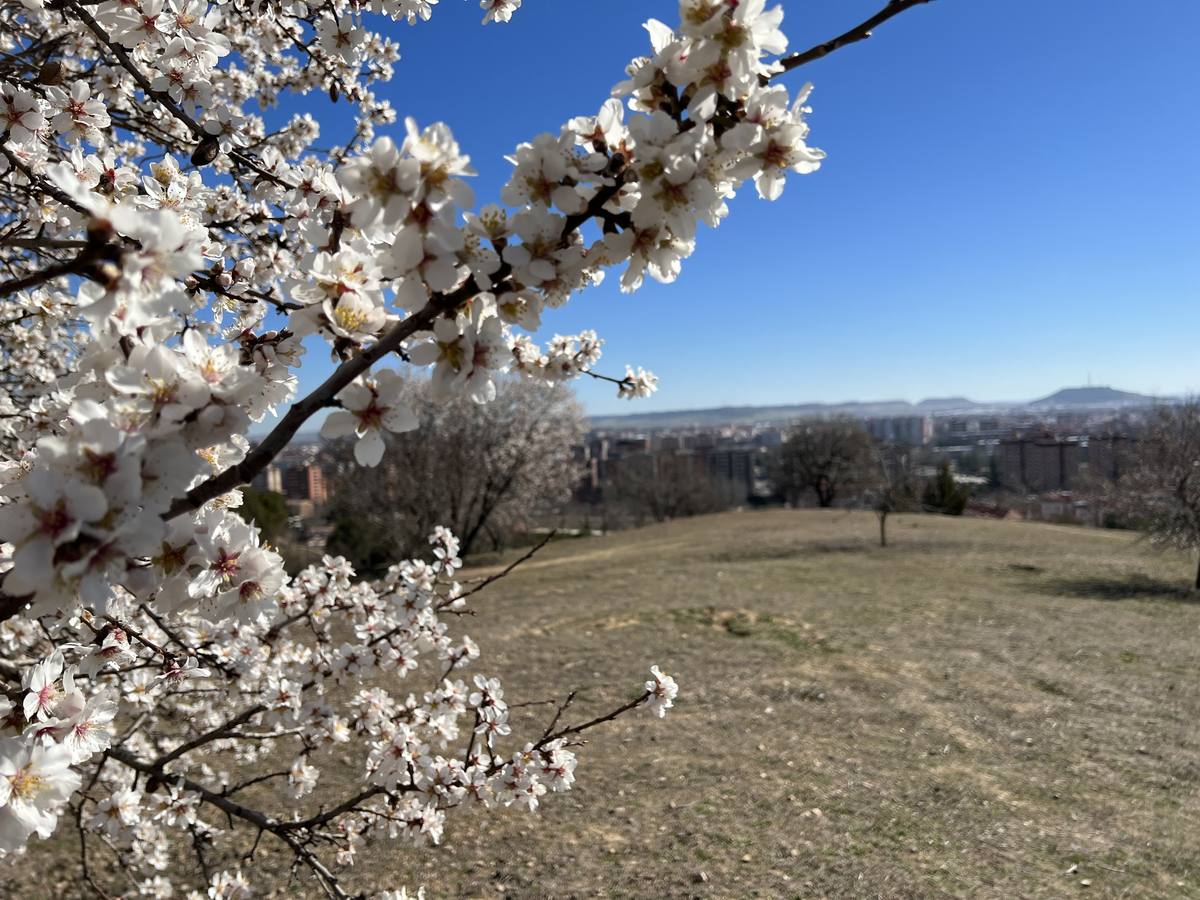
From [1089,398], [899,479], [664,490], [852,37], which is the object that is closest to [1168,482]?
[899,479]

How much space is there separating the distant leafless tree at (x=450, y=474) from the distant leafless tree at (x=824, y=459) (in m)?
14.9

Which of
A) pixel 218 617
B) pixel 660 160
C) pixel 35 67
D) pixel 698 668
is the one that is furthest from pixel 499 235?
pixel 698 668

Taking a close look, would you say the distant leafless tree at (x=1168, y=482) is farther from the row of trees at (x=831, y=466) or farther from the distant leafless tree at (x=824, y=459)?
the distant leafless tree at (x=824, y=459)

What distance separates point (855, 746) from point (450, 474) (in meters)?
14.0

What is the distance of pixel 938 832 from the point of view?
391 centimetres

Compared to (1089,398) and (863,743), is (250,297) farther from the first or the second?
(1089,398)

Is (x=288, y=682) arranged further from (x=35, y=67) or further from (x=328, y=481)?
(x=328, y=481)

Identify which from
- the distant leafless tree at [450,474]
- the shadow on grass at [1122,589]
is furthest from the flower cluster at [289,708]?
the distant leafless tree at [450,474]

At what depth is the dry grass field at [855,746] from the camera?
142 inches

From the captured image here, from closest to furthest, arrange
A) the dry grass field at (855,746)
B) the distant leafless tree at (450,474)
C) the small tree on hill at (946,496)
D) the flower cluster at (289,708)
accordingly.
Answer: the flower cluster at (289,708) < the dry grass field at (855,746) < the distant leafless tree at (450,474) < the small tree on hill at (946,496)

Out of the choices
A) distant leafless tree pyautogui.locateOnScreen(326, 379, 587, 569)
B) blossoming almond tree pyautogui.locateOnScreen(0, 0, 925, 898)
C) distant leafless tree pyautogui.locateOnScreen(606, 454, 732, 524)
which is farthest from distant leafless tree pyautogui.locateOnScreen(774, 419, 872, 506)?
blossoming almond tree pyautogui.locateOnScreen(0, 0, 925, 898)

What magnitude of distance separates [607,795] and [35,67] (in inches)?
167

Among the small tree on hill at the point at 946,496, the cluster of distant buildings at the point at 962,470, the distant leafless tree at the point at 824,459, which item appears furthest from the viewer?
the distant leafless tree at the point at 824,459

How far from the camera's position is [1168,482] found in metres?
11.3
